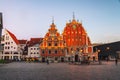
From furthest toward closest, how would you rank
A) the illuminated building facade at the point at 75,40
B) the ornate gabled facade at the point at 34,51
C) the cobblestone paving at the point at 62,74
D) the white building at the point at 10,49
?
the white building at the point at 10,49, the ornate gabled facade at the point at 34,51, the illuminated building facade at the point at 75,40, the cobblestone paving at the point at 62,74

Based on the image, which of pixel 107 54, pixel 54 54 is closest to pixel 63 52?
pixel 54 54

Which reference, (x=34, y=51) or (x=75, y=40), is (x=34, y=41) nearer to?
(x=34, y=51)

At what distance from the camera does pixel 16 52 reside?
10331 cm

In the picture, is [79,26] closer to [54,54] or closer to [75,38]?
[75,38]

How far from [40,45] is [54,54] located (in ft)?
24.9

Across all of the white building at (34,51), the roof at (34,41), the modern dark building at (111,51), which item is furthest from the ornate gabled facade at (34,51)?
the modern dark building at (111,51)

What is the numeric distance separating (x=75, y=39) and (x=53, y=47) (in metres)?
10.5

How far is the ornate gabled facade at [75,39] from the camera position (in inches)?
3688

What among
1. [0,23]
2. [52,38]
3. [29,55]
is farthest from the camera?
[29,55]

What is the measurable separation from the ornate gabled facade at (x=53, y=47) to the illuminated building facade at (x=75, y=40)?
8.95 ft

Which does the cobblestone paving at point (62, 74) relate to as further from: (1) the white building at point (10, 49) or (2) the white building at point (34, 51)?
(1) the white building at point (10, 49)

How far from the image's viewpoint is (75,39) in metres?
94.2

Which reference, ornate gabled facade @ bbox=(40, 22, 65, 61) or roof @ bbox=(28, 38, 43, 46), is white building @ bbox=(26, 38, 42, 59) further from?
ornate gabled facade @ bbox=(40, 22, 65, 61)

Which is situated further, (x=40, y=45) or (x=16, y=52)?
(x=16, y=52)
